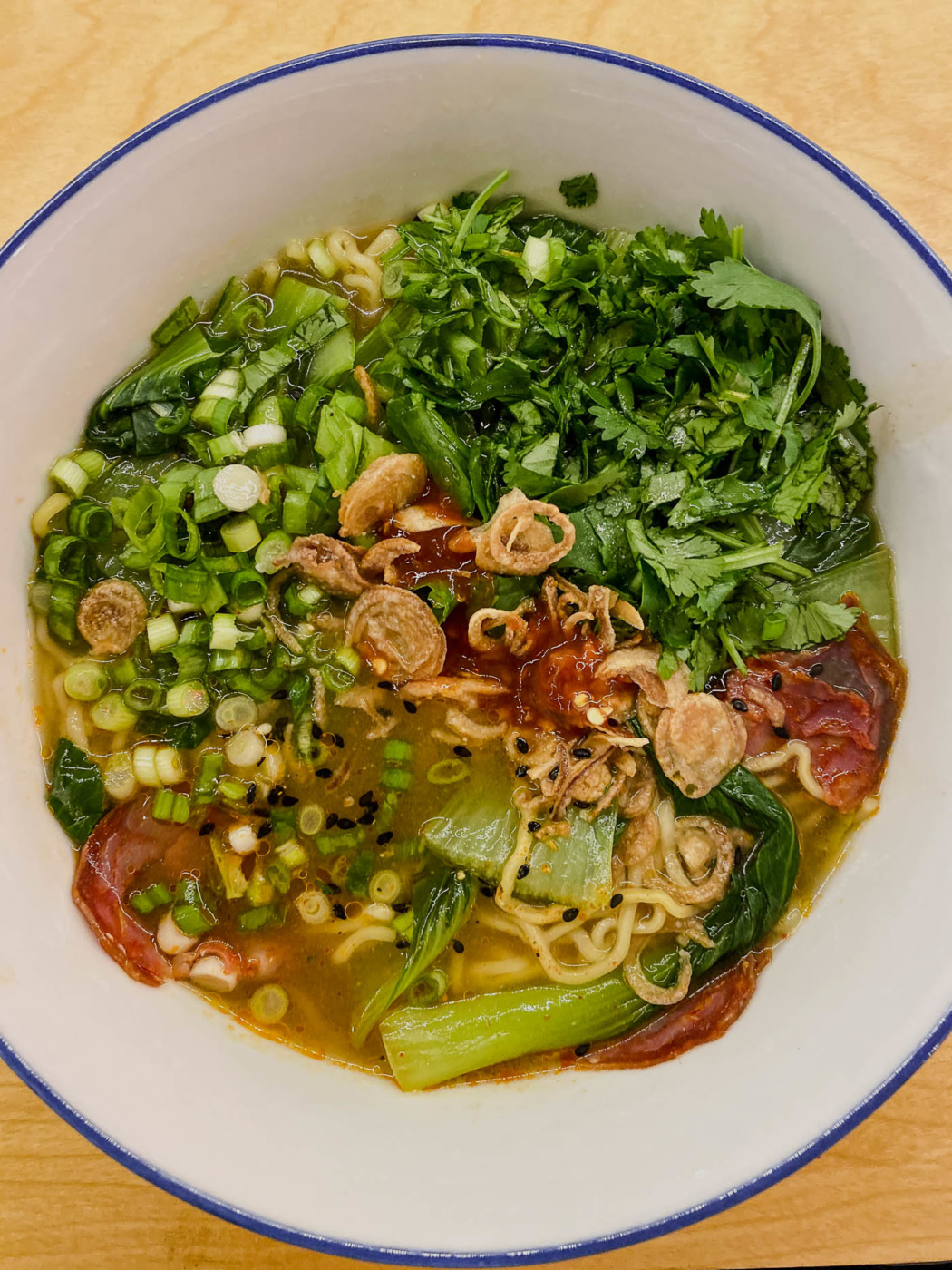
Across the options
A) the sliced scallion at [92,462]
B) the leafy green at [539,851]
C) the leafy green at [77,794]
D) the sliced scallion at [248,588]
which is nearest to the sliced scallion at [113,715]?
the leafy green at [77,794]

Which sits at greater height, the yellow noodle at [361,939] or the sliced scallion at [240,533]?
the sliced scallion at [240,533]

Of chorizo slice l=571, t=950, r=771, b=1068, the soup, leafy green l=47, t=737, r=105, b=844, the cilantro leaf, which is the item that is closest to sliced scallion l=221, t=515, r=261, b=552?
the soup

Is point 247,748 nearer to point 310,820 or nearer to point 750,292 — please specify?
point 310,820

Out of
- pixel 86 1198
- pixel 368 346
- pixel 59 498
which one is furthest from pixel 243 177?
pixel 86 1198

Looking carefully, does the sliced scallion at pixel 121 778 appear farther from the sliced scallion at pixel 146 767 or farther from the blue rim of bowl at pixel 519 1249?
the blue rim of bowl at pixel 519 1249

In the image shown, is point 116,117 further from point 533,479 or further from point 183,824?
point 183,824

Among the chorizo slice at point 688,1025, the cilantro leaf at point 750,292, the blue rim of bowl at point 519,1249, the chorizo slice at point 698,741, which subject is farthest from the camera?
the chorizo slice at point 688,1025

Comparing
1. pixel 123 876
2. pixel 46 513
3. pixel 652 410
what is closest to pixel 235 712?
pixel 123 876

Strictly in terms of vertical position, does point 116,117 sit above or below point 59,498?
above
